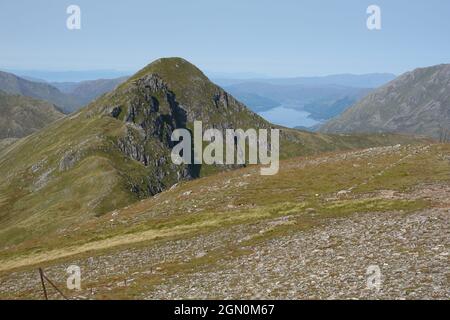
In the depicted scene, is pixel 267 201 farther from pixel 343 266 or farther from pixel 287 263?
pixel 343 266

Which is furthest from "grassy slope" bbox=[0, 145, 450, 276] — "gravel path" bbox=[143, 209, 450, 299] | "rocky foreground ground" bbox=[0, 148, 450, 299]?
"gravel path" bbox=[143, 209, 450, 299]

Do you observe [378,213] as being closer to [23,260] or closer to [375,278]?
[375,278]

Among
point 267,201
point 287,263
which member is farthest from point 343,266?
point 267,201

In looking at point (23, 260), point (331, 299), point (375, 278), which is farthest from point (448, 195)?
point (23, 260)

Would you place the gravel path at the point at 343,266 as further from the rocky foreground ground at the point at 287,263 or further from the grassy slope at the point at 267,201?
the grassy slope at the point at 267,201

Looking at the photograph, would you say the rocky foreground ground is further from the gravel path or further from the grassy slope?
the grassy slope

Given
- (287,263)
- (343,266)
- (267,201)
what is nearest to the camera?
(343,266)

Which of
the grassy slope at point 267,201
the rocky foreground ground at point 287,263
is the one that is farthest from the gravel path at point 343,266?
the grassy slope at point 267,201

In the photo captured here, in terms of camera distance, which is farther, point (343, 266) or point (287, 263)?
point (287, 263)
